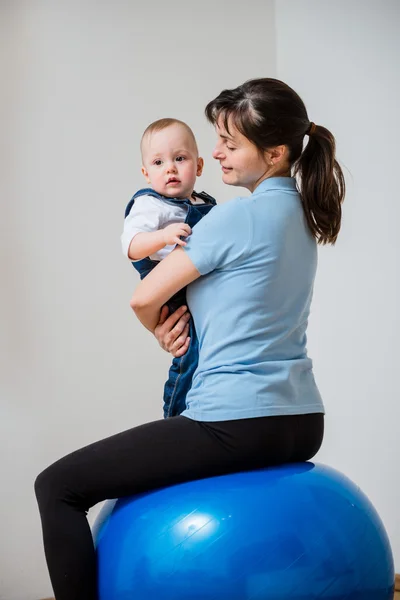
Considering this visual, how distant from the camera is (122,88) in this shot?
3.17 metres

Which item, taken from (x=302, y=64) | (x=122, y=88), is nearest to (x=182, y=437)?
(x=122, y=88)

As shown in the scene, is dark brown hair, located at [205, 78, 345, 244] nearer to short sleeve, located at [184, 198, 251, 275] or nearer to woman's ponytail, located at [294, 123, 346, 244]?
woman's ponytail, located at [294, 123, 346, 244]

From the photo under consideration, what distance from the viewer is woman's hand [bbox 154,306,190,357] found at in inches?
68.9

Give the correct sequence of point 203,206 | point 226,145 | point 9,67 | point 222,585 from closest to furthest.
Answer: point 222,585 → point 226,145 → point 203,206 → point 9,67

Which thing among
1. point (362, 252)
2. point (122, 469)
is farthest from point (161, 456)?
point (362, 252)

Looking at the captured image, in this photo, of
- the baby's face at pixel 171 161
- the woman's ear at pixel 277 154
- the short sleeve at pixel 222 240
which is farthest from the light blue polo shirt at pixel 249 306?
the baby's face at pixel 171 161

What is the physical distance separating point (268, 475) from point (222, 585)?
26 cm

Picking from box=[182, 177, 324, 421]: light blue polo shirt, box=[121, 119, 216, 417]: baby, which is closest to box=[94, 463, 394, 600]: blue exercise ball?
box=[182, 177, 324, 421]: light blue polo shirt

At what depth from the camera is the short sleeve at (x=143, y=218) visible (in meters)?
1.76

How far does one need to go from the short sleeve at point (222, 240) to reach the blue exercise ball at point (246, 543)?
47cm

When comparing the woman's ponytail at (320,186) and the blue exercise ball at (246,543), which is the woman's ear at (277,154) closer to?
the woman's ponytail at (320,186)

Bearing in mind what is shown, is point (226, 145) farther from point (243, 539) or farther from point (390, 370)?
point (390, 370)

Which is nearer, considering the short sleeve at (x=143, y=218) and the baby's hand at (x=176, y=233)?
the baby's hand at (x=176, y=233)

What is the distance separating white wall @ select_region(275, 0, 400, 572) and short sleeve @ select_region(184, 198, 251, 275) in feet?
4.89
